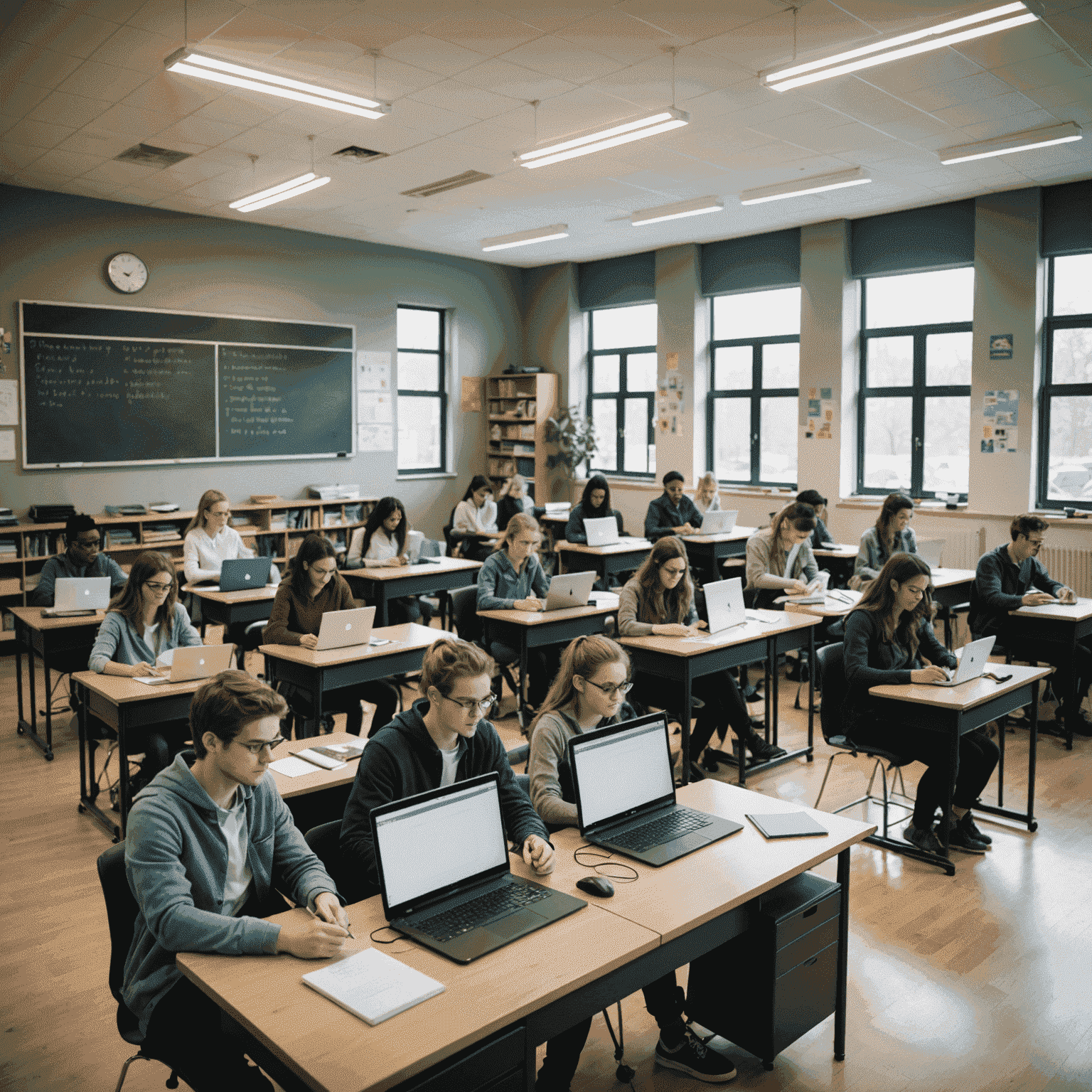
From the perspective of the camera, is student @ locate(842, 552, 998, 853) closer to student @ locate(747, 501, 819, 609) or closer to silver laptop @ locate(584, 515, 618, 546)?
student @ locate(747, 501, 819, 609)

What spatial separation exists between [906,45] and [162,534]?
260 inches

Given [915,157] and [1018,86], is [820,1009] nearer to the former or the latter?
[1018,86]

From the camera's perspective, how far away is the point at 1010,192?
7621mm

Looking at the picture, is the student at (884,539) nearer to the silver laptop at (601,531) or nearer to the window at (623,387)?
the silver laptop at (601,531)

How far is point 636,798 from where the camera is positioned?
8.43 ft

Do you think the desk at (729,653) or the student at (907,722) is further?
the desk at (729,653)

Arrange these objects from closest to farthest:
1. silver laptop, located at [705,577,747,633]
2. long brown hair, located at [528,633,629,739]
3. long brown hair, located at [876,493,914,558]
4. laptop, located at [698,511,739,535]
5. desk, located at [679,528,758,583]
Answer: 1. long brown hair, located at [528,633,629,739]
2. silver laptop, located at [705,577,747,633]
3. long brown hair, located at [876,493,914,558]
4. desk, located at [679,528,758,583]
5. laptop, located at [698,511,739,535]

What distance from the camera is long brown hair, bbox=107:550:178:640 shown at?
164 inches

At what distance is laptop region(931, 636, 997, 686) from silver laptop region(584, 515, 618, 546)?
3978mm

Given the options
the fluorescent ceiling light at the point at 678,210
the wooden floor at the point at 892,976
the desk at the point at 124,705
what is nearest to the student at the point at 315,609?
the desk at the point at 124,705

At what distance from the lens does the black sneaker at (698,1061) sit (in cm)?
252

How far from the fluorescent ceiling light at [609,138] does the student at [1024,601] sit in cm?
305

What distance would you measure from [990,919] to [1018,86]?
4.45m

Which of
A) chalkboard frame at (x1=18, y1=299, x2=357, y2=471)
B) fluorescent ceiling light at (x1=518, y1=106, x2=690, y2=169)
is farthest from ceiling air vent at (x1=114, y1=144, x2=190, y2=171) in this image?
fluorescent ceiling light at (x1=518, y1=106, x2=690, y2=169)
